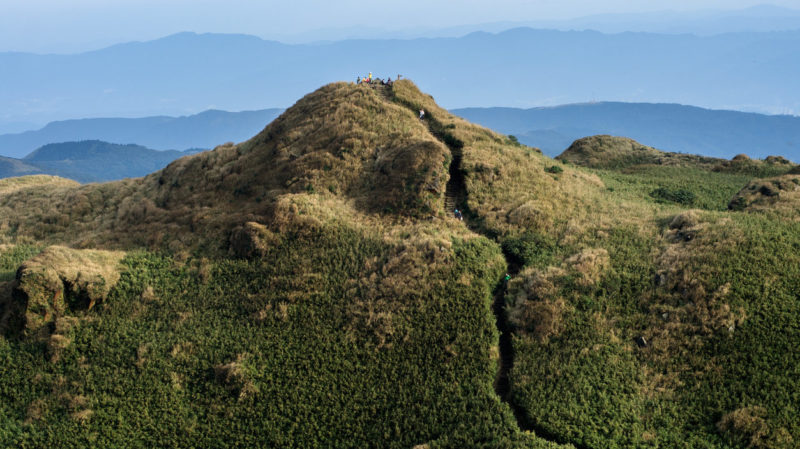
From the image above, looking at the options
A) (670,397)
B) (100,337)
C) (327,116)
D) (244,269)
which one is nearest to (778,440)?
(670,397)

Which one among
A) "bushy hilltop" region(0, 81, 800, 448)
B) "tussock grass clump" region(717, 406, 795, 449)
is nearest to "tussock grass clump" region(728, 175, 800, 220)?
"bushy hilltop" region(0, 81, 800, 448)

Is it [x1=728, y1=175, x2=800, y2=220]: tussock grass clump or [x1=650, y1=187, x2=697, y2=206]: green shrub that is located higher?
[x1=728, y1=175, x2=800, y2=220]: tussock grass clump

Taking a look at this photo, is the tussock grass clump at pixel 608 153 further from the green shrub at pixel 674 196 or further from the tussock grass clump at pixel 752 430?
the tussock grass clump at pixel 752 430

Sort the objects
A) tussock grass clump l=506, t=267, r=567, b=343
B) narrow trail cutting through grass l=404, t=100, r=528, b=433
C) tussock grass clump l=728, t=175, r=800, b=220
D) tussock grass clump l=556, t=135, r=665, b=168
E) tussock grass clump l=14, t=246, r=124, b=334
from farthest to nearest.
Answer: tussock grass clump l=556, t=135, r=665, b=168
tussock grass clump l=728, t=175, r=800, b=220
tussock grass clump l=14, t=246, r=124, b=334
tussock grass clump l=506, t=267, r=567, b=343
narrow trail cutting through grass l=404, t=100, r=528, b=433

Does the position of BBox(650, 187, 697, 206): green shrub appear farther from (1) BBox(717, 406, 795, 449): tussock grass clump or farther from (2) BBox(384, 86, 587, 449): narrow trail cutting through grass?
(1) BBox(717, 406, 795, 449): tussock grass clump

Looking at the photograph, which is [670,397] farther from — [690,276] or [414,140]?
[414,140]

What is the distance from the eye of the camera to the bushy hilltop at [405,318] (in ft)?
88.4

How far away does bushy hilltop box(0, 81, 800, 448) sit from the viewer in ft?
88.4

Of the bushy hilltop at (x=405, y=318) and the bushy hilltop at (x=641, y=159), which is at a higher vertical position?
the bushy hilltop at (x=641, y=159)

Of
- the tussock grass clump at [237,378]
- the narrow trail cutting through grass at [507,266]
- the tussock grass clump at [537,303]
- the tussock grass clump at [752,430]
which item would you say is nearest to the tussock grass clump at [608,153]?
the narrow trail cutting through grass at [507,266]

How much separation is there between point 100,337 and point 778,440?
130ft

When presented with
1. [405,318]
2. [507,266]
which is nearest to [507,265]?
[507,266]

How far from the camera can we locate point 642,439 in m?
24.6

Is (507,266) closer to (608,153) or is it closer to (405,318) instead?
(405,318)
